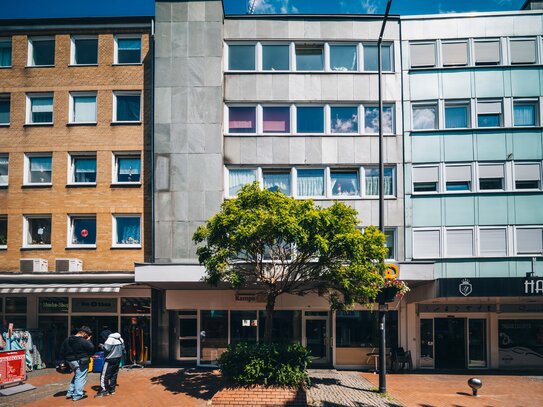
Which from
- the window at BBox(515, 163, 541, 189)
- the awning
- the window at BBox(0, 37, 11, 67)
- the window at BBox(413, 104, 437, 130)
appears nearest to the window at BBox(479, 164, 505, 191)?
the window at BBox(515, 163, 541, 189)

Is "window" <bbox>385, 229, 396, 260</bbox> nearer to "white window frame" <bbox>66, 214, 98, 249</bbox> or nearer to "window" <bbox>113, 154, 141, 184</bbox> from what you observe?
"window" <bbox>113, 154, 141, 184</bbox>

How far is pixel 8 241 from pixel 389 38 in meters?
17.6

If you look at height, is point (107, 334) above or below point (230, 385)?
above

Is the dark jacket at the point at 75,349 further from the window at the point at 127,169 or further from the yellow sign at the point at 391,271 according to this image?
the yellow sign at the point at 391,271

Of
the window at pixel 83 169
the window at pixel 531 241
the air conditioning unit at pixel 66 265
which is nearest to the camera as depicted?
the air conditioning unit at pixel 66 265

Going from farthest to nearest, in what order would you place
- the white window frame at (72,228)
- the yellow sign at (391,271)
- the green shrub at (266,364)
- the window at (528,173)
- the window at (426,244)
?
the white window frame at (72,228) → the window at (528,173) → the window at (426,244) → the yellow sign at (391,271) → the green shrub at (266,364)

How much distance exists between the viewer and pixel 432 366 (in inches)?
730

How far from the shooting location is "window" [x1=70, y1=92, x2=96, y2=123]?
1901 cm

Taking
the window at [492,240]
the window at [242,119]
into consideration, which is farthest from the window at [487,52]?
the window at [242,119]

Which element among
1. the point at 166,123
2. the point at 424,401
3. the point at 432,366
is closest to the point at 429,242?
the point at 432,366

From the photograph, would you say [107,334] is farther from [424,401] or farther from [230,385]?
[424,401]

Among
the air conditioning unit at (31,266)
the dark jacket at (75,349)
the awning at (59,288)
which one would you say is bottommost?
the dark jacket at (75,349)

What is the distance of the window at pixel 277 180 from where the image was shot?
1855 cm

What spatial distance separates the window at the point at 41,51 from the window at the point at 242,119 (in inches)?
312
